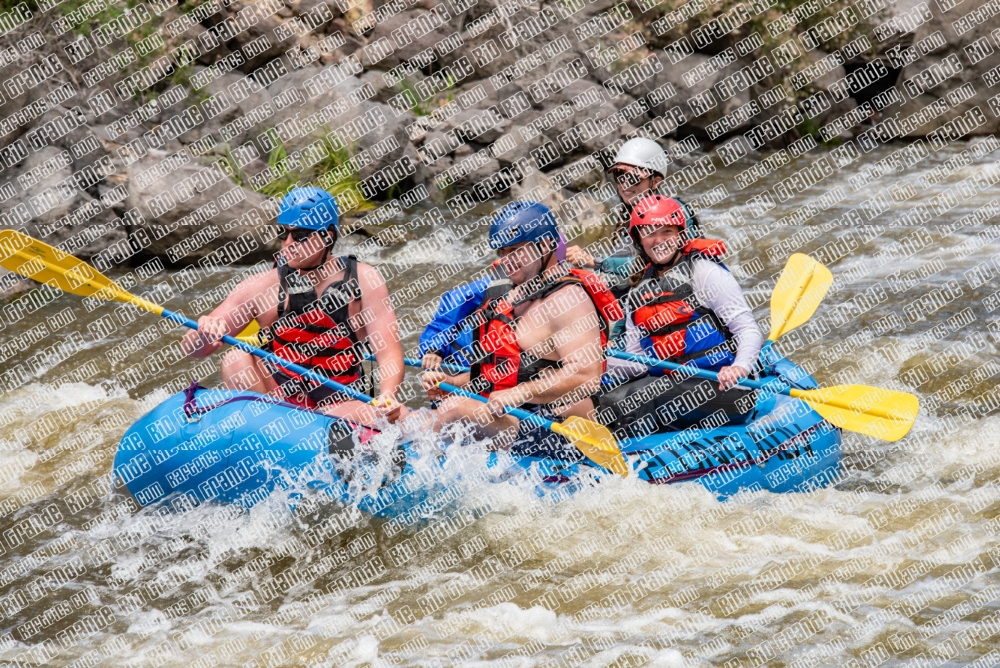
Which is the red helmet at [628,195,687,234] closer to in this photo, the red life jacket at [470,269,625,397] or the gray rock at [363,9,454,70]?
the red life jacket at [470,269,625,397]

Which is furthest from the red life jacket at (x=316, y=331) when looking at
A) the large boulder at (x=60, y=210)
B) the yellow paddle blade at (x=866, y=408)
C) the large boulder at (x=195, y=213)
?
the large boulder at (x=60, y=210)

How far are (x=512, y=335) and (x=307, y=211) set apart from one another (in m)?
0.97

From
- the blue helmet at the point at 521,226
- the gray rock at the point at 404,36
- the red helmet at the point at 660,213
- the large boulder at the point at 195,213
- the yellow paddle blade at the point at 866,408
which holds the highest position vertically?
the gray rock at the point at 404,36

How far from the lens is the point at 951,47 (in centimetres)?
1055

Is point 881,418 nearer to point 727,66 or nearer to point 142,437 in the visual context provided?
point 142,437

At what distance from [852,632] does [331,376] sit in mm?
2326

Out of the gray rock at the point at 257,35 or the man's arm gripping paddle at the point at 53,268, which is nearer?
the man's arm gripping paddle at the point at 53,268

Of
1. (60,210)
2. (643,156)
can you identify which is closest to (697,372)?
(643,156)

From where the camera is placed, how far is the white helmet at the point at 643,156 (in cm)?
529

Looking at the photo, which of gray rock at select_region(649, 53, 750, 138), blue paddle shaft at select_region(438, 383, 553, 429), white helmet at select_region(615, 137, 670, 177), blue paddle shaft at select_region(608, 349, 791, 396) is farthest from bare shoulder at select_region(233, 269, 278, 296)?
gray rock at select_region(649, 53, 750, 138)

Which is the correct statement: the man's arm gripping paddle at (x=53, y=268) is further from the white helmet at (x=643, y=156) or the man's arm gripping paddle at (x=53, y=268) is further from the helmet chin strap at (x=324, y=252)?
the white helmet at (x=643, y=156)

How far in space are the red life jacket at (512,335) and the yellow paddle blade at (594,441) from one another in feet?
0.82

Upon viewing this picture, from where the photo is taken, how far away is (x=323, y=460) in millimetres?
4234

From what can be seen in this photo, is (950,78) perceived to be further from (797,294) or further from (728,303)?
(728,303)
